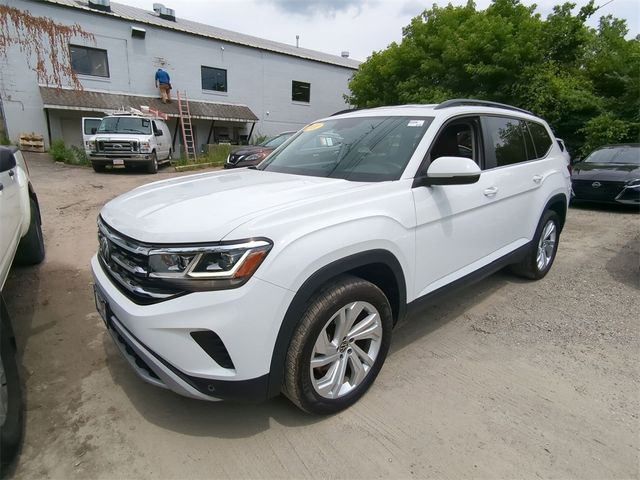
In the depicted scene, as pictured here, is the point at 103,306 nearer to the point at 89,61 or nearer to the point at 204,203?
the point at 204,203

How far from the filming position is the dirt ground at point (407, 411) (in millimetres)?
1948

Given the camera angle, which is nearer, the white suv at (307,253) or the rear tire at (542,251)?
the white suv at (307,253)

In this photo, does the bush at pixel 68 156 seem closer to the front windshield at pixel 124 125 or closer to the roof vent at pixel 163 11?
the front windshield at pixel 124 125

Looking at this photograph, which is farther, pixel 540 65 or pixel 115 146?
pixel 540 65

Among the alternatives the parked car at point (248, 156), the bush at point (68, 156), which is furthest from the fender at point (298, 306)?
the bush at point (68, 156)

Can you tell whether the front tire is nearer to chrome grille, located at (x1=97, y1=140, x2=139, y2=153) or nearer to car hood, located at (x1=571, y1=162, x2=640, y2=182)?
car hood, located at (x1=571, y1=162, x2=640, y2=182)

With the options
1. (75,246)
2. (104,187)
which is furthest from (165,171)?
(75,246)

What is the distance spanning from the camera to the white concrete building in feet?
55.6

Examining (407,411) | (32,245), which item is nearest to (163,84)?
(32,245)

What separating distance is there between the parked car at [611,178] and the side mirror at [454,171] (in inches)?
294

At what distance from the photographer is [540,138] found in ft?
13.5

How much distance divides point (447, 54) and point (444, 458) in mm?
14915

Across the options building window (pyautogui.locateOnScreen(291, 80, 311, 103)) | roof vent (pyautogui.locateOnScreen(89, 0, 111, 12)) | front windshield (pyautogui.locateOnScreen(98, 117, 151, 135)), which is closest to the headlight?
front windshield (pyautogui.locateOnScreen(98, 117, 151, 135))

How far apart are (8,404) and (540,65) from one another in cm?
1576
